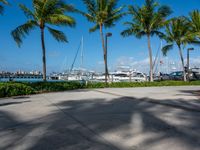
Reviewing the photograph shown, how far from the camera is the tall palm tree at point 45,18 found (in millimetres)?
22156

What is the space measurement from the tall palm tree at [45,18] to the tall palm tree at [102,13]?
21.3ft

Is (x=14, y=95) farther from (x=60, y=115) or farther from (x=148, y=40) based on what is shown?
(x=148, y=40)

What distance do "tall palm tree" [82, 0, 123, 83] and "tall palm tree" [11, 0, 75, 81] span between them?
21.3ft

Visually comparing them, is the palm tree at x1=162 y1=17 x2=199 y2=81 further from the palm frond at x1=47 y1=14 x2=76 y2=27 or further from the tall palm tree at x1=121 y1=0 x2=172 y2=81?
the palm frond at x1=47 y1=14 x2=76 y2=27

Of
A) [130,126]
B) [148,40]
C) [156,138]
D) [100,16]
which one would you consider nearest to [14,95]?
[130,126]

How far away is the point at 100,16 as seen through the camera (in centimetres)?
2919

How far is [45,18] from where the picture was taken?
22672 mm

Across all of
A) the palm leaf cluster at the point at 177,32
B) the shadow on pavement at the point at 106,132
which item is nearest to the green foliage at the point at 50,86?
the shadow on pavement at the point at 106,132

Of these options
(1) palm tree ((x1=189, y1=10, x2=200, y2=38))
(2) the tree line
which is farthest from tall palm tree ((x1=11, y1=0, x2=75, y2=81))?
(1) palm tree ((x1=189, y1=10, x2=200, y2=38))

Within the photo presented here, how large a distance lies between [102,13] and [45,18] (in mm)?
7979

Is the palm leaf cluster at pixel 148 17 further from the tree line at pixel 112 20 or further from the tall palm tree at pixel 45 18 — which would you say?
the tall palm tree at pixel 45 18

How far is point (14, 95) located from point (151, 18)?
20.2 metres

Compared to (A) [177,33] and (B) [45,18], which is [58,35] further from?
(A) [177,33]

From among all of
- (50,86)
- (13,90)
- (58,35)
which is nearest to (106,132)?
(13,90)
